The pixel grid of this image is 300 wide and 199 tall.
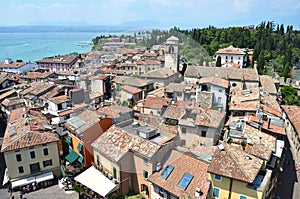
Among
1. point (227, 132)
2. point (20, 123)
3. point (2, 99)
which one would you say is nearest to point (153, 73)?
point (227, 132)

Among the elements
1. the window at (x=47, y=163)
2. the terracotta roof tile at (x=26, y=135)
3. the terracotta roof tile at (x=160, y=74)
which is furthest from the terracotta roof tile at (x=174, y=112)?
the window at (x=47, y=163)

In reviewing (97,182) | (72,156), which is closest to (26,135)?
→ (72,156)

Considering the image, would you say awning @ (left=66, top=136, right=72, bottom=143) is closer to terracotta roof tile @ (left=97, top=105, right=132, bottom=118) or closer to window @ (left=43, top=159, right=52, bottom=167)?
window @ (left=43, top=159, right=52, bottom=167)

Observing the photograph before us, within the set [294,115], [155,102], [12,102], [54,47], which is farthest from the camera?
[54,47]

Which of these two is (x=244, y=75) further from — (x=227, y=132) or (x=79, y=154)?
(x=79, y=154)

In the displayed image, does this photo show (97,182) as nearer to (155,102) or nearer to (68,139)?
(68,139)

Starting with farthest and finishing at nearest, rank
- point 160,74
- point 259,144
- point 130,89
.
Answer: point 259,144, point 160,74, point 130,89
